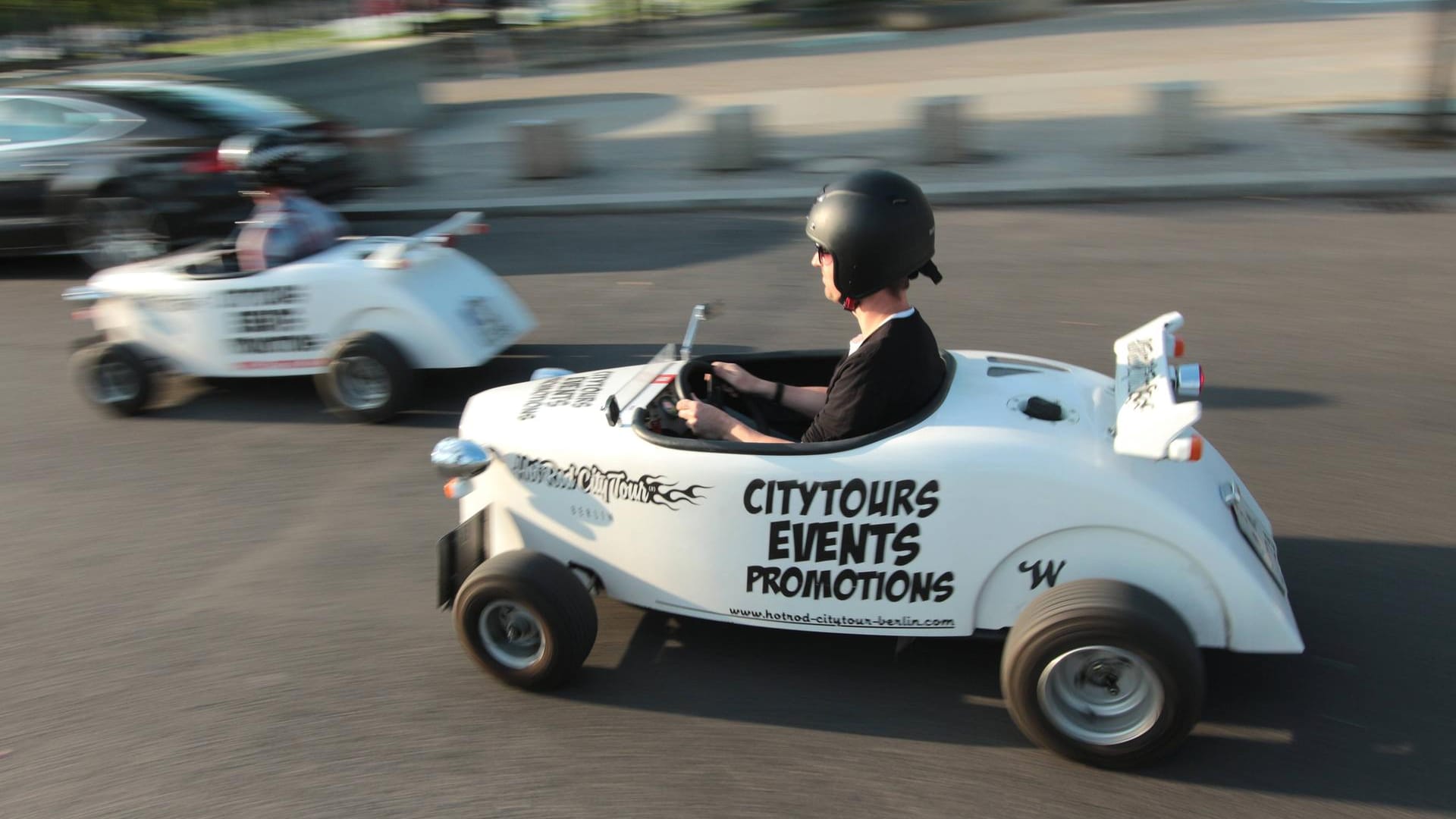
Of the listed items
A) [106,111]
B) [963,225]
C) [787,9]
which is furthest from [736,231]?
[787,9]

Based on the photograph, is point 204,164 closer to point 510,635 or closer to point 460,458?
point 460,458

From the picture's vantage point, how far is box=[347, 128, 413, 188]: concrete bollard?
1234 cm

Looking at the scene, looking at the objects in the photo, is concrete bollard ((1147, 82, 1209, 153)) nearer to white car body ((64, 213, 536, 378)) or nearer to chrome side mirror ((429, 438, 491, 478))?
white car body ((64, 213, 536, 378))

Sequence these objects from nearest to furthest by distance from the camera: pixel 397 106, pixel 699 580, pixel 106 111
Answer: pixel 699 580 → pixel 106 111 → pixel 397 106

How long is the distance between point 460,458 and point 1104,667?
6.79 ft

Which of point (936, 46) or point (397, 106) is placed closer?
point (397, 106)

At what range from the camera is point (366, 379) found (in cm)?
644

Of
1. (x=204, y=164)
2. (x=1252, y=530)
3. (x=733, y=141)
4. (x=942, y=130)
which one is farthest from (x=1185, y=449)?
(x=733, y=141)

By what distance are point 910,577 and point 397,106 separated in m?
Answer: 14.7

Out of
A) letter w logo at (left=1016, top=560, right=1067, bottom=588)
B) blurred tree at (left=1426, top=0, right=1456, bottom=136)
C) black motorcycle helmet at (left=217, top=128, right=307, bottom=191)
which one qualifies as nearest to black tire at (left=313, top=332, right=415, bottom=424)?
black motorcycle helmet at (left=217, top=128, right=307, bottom=191)

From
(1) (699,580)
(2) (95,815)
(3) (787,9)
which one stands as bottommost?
(2) (95,815)

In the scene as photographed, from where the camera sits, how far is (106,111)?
9625 mm

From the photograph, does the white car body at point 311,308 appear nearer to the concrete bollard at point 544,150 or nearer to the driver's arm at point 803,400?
the driver's arm at point 803,400

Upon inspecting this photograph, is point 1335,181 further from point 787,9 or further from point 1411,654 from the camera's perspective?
point 787,9
